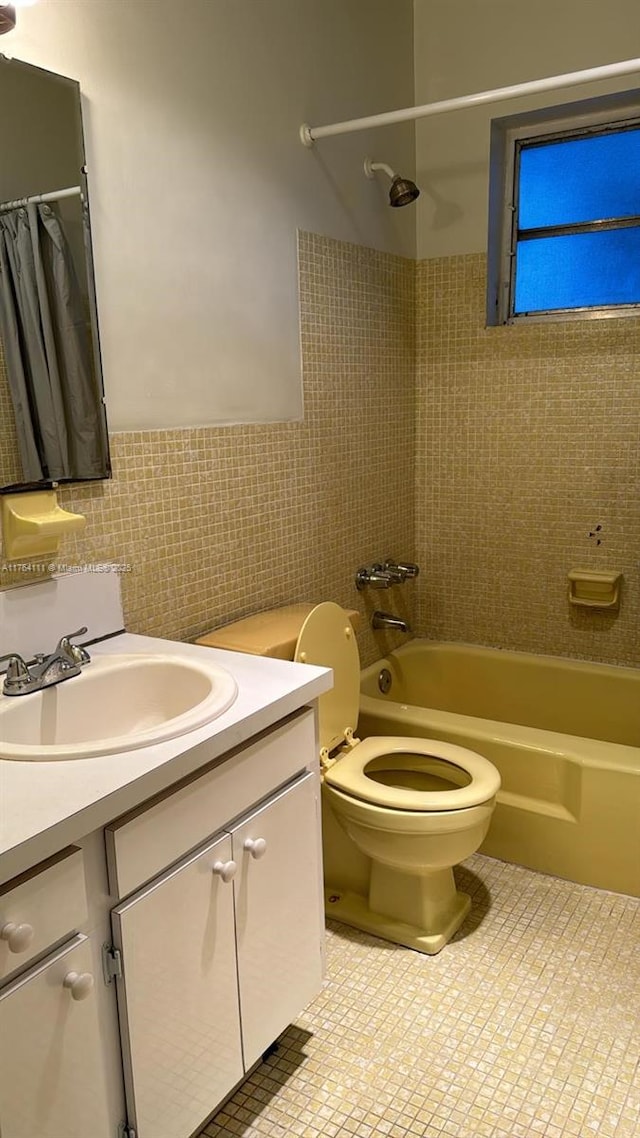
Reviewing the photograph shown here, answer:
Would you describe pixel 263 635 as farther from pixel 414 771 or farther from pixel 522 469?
pixel 522 469

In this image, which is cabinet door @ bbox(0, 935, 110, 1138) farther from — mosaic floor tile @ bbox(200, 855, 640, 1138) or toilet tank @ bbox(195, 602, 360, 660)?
toilet tank @ bbox(195, 602, 360, 660)

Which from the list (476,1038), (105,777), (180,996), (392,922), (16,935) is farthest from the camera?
(392,922)

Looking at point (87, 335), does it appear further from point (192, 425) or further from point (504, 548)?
point (504, 548)

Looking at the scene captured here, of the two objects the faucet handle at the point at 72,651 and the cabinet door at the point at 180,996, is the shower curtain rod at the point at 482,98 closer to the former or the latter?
the faucet handle at the point at 72,651

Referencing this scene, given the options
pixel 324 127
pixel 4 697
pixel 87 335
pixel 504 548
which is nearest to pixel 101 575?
pixel 4 697

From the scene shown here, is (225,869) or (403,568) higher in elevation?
(403,568)

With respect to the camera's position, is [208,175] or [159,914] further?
[208,175]

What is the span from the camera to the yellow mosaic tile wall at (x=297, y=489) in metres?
1.81

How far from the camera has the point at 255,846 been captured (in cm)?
139

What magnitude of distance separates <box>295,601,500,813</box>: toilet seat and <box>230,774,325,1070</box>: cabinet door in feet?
1.21

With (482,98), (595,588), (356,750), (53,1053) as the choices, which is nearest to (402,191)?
(482,98)

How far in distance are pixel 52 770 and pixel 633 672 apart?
7.21 feet

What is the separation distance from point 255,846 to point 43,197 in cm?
128

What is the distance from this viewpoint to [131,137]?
1705 millimetres
